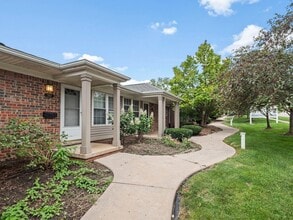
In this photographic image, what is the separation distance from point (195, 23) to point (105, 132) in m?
7.70

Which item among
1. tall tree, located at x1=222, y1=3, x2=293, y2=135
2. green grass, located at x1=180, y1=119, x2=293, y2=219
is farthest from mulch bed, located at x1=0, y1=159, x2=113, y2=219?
tall tree, located at x1=222, y1=3, x2=293, y2=135

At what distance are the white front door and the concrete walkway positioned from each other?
2103mm

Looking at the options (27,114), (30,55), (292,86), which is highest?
(30,55)

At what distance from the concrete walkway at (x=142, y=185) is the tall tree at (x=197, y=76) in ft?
36.8

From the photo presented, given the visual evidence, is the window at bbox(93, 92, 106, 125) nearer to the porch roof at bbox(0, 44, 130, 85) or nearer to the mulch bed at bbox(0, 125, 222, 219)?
the porch roof at bbox(0, 44, 130, 85)

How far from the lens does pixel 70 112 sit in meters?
7.33

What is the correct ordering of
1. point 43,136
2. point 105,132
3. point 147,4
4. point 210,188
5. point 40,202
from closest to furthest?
1. point 40,202
2. point 210,188
3. point 43,136
4. point 105,132
5. point 147,4

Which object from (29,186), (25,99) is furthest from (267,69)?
(25,99)

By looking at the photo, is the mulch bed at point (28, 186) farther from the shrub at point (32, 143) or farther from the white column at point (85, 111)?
the white column at point (85, 111)

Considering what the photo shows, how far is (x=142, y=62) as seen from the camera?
1900 centimetres

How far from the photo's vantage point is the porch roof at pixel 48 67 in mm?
4785

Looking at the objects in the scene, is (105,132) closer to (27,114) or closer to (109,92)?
(109,92)

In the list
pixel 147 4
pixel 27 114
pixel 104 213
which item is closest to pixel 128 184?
pixel 104 213

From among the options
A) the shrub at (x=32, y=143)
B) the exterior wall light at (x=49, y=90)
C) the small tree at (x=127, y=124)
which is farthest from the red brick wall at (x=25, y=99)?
the small tree at (x=127, y=124)
